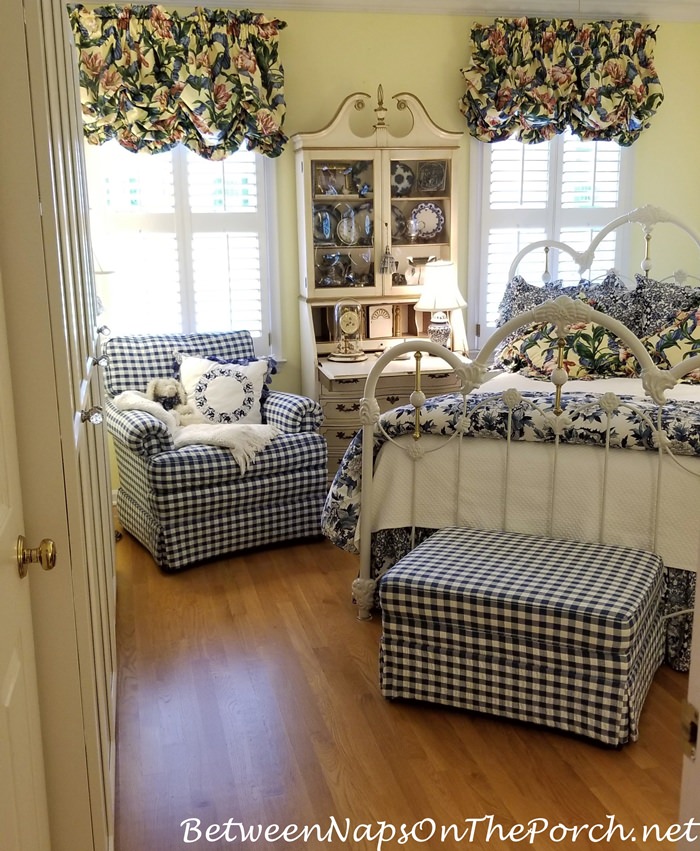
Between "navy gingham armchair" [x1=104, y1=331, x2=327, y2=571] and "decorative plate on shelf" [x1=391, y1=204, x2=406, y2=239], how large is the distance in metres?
1.22

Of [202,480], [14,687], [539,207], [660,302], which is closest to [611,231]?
[539,207]

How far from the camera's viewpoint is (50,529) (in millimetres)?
1592

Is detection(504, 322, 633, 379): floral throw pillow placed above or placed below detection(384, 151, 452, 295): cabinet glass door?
below

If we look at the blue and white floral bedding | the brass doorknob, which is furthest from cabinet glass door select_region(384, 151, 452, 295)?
the brass doorknob

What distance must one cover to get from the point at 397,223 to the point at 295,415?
4.58 feet

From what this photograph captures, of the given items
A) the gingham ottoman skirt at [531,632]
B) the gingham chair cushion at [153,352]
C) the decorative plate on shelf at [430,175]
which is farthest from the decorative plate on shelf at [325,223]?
the gingham ottoman skirt at [531,632]

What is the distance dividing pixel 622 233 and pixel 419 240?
4.30 feet

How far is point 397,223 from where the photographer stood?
5.08 m

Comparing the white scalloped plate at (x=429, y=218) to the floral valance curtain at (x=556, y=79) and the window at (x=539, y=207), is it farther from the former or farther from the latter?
the floral valance curtain at (x=556, y=79)

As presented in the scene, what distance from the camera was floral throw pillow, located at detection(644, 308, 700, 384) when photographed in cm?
448

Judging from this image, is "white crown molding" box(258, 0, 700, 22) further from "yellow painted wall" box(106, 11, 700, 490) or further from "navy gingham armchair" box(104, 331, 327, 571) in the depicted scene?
"navy gingham armchair" box(104, 331, 327, 571)

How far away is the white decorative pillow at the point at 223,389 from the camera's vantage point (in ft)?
14.5

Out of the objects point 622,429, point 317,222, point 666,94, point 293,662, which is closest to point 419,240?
point 317,222

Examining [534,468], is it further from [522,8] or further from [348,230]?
[522,8]
